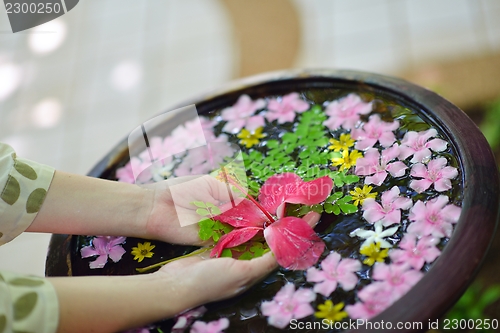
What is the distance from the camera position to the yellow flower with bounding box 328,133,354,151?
3.28 feet

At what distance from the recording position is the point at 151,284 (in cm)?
84

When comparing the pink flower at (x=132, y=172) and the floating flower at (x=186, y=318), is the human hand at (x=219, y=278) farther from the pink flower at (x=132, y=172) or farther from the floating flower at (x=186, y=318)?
the pink flower at (x=132, y=172)

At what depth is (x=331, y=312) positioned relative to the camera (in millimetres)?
752

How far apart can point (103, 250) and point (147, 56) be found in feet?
6.05

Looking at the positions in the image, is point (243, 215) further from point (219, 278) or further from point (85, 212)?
point (85, 212)

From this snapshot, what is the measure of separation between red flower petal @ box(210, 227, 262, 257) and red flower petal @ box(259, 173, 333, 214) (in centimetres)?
5

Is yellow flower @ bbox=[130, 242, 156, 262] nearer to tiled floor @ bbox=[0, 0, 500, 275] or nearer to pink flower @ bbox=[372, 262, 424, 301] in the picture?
pink flower @ bbox=[372, 262, 424, 301]

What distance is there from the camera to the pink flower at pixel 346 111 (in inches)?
41.1

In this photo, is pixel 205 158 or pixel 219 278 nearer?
pixel 219 278

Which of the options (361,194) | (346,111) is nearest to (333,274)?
(361,194)

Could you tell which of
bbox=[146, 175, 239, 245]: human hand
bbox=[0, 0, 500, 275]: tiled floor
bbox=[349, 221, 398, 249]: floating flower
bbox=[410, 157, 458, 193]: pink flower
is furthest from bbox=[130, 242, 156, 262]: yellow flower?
bbox=[0, 0, 500, 275]: tiled floor

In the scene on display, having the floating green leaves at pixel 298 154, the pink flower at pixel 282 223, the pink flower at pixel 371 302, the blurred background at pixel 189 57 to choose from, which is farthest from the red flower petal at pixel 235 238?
the blurred background at pixel 189 57

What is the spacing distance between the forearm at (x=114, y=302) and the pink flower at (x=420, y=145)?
451 millimetres

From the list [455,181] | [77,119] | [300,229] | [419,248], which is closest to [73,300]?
[300,229]
